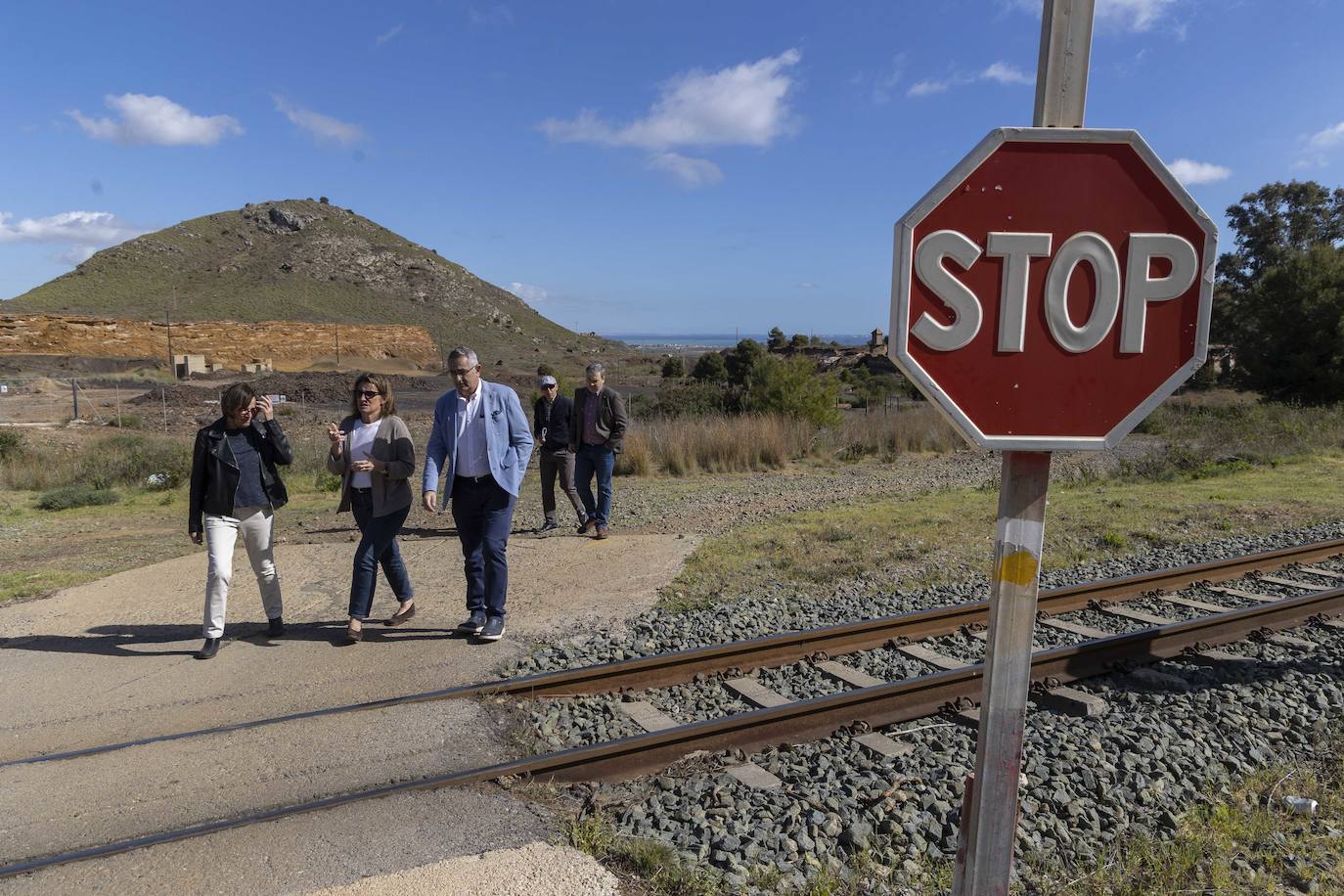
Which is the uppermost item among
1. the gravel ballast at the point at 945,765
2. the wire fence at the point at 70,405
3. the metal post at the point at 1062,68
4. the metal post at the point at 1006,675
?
the metal post at the point at 1062,68

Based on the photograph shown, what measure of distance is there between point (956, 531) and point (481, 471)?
20.4 ft

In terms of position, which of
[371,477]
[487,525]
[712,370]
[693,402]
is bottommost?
[487,525]

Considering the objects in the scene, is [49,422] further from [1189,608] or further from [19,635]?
[1189,608]

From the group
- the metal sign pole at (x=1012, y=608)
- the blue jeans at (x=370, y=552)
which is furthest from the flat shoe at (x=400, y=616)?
the metal sign pole at (x=1012, y=608)

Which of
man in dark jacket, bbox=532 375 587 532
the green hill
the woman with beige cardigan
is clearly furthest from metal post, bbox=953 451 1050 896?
the green hill

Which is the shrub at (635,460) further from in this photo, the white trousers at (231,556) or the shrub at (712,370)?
the shrub at (712,370)

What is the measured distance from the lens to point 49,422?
2658 cm

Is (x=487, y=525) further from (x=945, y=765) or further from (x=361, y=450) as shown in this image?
(x=945, y=765)

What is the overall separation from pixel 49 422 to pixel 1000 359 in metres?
31.2

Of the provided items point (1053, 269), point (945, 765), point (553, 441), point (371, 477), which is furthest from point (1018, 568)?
point (553, 441)

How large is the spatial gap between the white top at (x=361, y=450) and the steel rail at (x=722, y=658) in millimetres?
1912

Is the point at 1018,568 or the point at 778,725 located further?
the point at 778,725

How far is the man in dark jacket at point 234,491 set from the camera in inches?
254

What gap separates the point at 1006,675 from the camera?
2.17 meters
